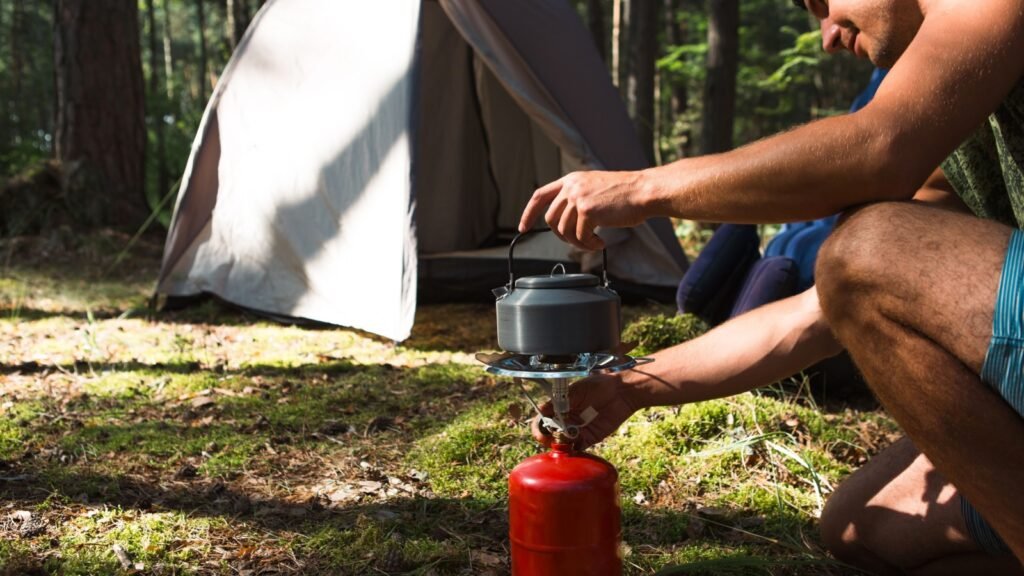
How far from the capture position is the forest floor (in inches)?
81.5

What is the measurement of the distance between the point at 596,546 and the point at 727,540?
0.69 meters

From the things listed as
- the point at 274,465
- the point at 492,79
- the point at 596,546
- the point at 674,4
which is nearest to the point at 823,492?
the point at 596,546

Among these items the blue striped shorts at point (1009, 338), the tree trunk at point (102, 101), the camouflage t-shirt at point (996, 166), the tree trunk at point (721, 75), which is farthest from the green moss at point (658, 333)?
the tree trunk at point (102, 101)

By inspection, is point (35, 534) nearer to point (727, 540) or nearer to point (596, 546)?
point (596, 546)

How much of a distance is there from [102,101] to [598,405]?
253 inches

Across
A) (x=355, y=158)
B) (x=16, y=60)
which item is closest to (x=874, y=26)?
(x=355, y=158)

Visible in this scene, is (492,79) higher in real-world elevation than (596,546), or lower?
higher

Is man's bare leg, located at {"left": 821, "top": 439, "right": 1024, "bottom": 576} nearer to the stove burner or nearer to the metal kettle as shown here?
the stove burner

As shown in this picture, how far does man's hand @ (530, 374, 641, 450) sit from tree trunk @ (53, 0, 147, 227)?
6245 millimetres

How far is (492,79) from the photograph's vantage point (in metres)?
6.12

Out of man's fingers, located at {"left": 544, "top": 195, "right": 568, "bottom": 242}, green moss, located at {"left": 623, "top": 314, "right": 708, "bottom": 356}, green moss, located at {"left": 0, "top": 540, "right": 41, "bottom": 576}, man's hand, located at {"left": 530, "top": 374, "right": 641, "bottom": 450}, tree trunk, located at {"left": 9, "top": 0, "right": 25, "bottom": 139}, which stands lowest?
green moss, located at {"left": 0, "top": 540, "right": 41, "bottom": 576}

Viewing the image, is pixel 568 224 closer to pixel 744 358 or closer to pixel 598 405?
pixel 598 405

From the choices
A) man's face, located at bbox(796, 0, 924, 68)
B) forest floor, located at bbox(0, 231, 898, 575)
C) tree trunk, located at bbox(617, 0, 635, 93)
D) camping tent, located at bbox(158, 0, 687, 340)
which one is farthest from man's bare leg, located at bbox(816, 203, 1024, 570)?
tree trunk, located at bbox(617, 0, 635, 93)

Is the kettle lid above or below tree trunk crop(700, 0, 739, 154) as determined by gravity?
below
